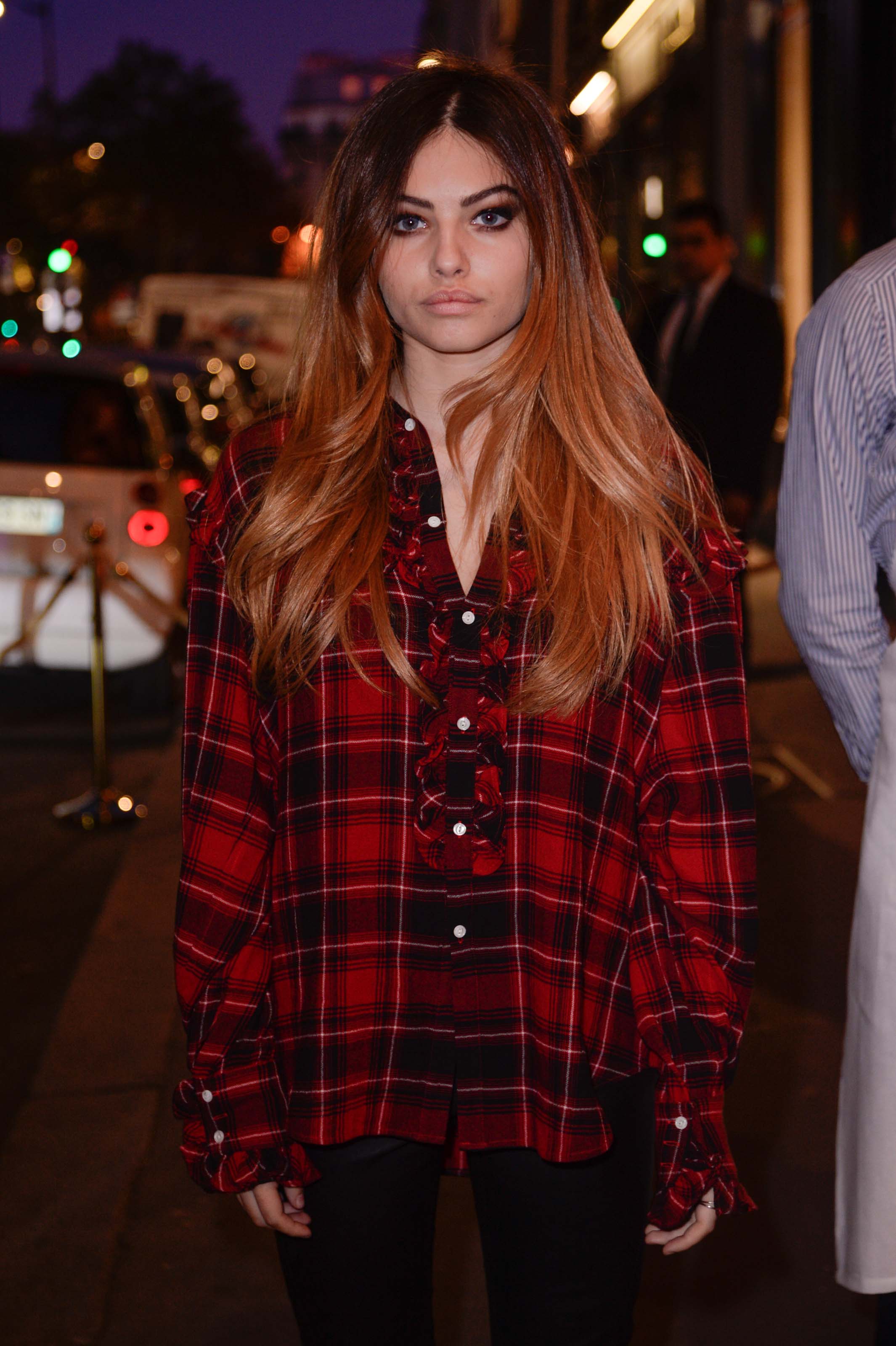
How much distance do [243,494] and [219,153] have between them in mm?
60898

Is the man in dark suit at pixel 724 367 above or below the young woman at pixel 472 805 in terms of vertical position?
above

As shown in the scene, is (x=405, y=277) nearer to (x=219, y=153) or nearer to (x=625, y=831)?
(x=625, y=831)

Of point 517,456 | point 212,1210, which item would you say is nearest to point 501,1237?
point 517,456

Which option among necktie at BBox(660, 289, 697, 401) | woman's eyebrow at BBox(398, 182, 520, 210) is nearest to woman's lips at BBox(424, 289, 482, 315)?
woman's eyebrow at BBox(398, 182, 520, 210)

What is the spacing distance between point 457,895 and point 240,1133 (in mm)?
394

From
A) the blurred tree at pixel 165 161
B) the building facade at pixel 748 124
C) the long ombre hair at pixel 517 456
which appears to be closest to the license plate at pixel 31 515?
the building facade at pixel 748 124

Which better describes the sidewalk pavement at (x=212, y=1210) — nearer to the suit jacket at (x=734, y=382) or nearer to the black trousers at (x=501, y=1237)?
the black trousers at (x=501, y=1237)

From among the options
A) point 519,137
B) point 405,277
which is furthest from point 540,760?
point 519,137

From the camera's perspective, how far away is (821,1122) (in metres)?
3.82

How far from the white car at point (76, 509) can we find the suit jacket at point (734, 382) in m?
3.03

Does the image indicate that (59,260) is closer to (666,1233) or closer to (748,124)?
(748,124)

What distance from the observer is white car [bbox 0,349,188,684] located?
318 inches

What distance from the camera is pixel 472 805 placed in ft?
6.08

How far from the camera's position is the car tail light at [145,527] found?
26.7 ft
